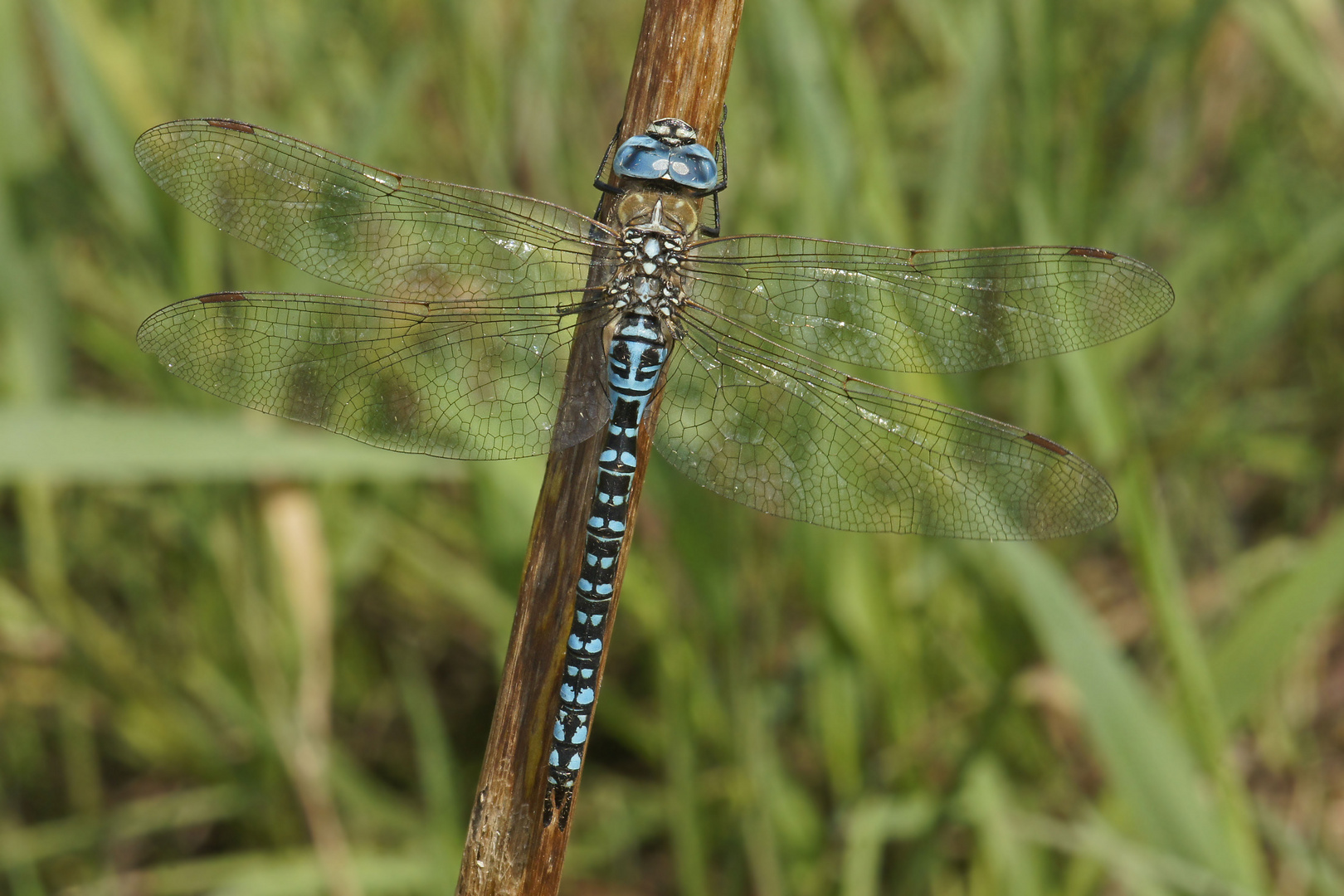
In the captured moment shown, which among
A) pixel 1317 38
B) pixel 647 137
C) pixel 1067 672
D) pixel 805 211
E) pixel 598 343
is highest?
pixel 1317 38

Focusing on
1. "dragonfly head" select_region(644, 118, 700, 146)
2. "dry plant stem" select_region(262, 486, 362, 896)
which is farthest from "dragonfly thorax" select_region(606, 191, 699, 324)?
"dry plant stem" select_region(262, 486, 362, 896)

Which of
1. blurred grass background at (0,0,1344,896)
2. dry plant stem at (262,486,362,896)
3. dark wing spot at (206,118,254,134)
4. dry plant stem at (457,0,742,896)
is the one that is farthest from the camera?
dry plant stem at (262,486,362,896)

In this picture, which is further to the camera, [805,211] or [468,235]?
[805,211]

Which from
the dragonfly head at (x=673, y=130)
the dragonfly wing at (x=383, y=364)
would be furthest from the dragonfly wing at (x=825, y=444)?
the dragonfly head at (x=673, y=130)

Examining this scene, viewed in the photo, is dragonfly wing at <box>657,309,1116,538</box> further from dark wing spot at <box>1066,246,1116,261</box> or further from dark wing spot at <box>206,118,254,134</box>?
dark wing spot at <box>206,118,254,134</box>

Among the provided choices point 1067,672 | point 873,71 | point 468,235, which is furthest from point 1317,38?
point 468,235

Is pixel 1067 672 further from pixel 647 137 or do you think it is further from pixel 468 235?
pixel 468 235

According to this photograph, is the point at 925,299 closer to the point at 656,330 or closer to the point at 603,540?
the point at 656,330
